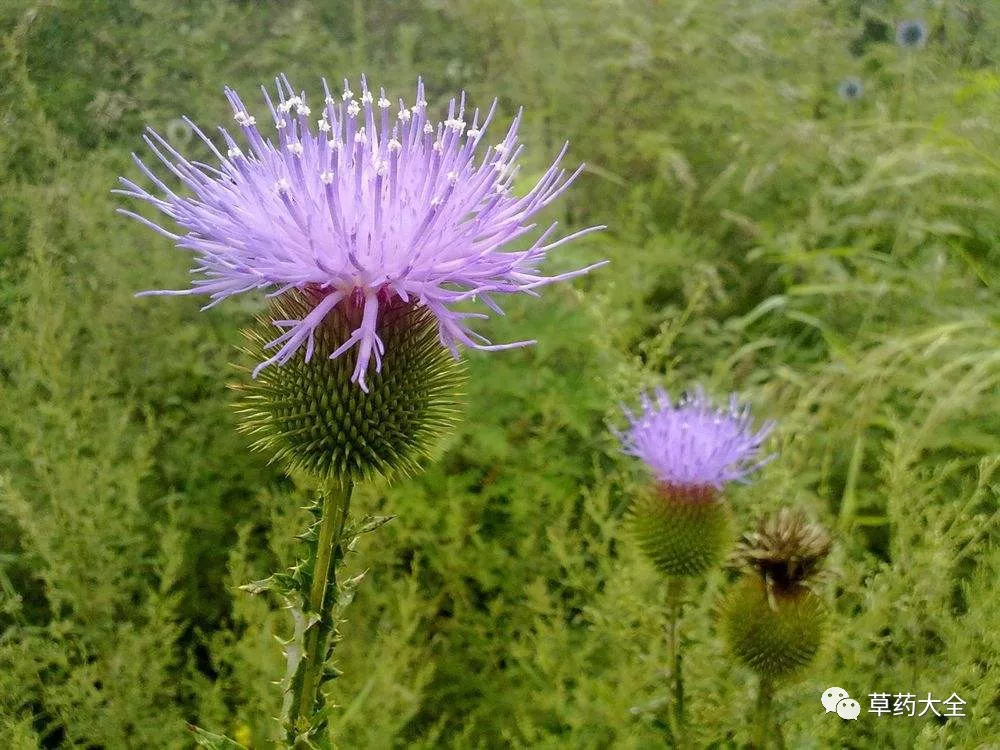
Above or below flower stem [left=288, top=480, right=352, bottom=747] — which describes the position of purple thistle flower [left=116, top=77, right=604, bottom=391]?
above

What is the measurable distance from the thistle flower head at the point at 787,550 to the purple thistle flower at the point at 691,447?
22 cm

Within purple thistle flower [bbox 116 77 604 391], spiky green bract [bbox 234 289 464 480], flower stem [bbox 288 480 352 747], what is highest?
purple thistle flower [bbox 116 77 604 391]

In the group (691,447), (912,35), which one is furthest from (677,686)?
(912,35)

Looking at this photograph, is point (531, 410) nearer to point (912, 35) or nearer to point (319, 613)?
point (319, 613)

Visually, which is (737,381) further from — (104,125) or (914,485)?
(104,125)

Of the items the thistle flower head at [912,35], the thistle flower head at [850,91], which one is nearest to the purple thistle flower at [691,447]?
the thistle flower head at [850,91]

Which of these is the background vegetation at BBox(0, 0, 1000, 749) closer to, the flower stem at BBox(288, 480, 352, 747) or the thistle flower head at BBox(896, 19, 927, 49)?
the thistle flower head at BBox(896, 19, 927, 49)

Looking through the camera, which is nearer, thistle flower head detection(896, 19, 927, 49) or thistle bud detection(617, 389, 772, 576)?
thistle bud detection(617, 389, 772, 576)

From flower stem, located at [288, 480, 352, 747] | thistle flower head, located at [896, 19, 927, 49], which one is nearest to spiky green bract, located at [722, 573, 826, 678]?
flower stem, located at [288, 480, 352, 747]

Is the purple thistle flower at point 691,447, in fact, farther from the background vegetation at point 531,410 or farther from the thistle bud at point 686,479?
the background vegetation at point 531,410

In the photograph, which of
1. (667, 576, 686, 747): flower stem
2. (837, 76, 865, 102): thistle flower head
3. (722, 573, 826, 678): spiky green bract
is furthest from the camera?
(837, 76, 865, 102): thistle flower head

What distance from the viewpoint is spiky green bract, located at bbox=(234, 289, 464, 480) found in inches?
61.9

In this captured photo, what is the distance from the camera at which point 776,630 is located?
2.09 meters

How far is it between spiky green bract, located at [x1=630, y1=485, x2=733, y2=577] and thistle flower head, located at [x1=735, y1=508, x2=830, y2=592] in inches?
3.9
